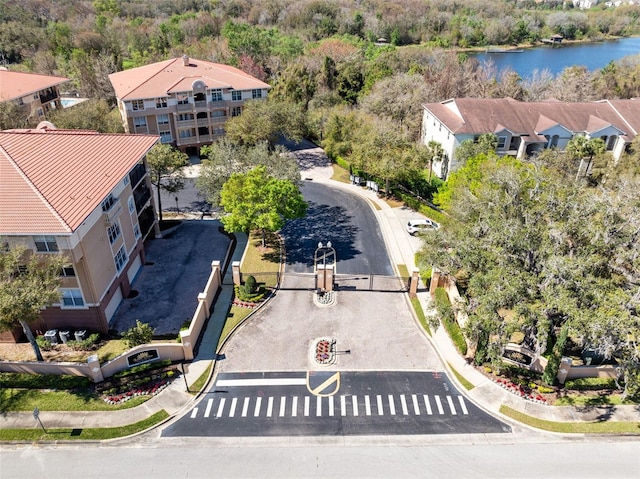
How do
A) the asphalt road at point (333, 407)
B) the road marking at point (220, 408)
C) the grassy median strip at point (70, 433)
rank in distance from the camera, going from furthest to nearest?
1. the road marking at point (220, 408)
2. the asphalt road at point (333, 407)
3. the grassy median strip at point (70, 433)

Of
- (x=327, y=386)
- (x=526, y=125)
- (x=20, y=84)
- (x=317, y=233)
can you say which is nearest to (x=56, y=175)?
(x=327, y=386)

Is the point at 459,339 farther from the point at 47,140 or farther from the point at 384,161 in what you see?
the point at 47,140

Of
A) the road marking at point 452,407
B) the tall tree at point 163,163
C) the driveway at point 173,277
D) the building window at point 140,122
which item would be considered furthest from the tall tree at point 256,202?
the building window at point 140,122

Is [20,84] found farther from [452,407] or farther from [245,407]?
[452,407]

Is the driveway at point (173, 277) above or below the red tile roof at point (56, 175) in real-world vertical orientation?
below

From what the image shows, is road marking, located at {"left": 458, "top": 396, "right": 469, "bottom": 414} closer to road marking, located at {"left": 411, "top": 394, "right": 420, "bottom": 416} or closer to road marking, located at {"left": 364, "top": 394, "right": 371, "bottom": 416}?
road marking, located at {"left": 411, "top": 394, "right": 420, "bottom": 416}

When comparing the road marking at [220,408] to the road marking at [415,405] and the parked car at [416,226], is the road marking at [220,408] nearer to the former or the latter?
the road marking at [415,405]

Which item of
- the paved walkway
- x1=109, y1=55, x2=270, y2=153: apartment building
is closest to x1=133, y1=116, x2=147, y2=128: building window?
x1=109, y1=55, x2=270, y2=153: apartment building
